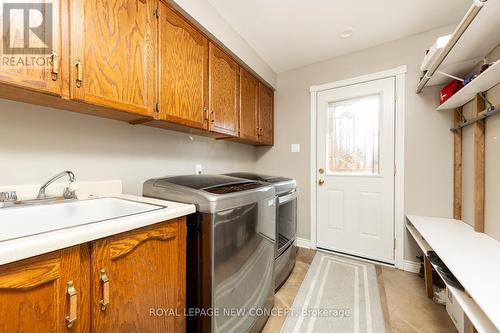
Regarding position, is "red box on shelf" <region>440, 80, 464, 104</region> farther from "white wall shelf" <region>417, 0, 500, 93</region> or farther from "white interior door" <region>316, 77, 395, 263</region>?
"white interior door" <region>316, 77, 395, 263</region>

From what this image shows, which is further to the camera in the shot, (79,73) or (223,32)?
(223,32)

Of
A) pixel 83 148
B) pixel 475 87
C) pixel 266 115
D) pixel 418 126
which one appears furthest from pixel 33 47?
pixel 418 126

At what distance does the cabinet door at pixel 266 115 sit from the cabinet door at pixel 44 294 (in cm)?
214

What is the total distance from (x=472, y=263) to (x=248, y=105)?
2062 mm

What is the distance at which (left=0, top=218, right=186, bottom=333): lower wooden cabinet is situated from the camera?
0.56m

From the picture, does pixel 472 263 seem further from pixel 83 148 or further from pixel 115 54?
pixel 83 148

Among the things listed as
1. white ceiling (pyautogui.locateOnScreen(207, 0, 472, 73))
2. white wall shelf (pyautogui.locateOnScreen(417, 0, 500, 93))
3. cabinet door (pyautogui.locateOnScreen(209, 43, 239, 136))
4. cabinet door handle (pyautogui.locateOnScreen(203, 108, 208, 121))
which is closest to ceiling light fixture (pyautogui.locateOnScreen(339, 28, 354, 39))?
white ceiling (pyautogui.locateOnScreen(207, 0, 472, 73))

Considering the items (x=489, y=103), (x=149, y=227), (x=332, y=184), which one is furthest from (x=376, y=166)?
(x=149, y=227)

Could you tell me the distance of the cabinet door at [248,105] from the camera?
7.19 feet

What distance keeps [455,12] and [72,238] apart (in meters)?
2.95

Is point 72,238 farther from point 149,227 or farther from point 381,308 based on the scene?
point 381,308

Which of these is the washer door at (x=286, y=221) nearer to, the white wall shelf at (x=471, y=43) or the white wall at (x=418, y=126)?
the white wall at (x=418, y=126)

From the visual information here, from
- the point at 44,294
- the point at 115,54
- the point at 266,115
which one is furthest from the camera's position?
the point at 266,115

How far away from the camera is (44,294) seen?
599mm
